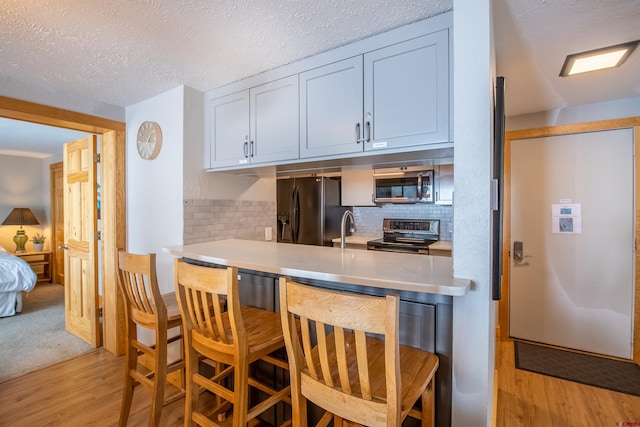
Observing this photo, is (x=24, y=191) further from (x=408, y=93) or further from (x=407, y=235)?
(x=408, y=93)

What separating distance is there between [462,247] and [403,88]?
0.90 m

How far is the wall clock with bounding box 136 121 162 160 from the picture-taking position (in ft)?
8.47

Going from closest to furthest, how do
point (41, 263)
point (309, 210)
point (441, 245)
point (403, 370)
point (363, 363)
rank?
1. point (363, 363)
2. point (403, 370)
3. point (441, 245)
4. point (309, 210)
5. point (41, 263)

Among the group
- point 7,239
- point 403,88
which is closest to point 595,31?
point 403,88

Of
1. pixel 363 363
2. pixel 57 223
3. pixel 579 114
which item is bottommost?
pixel 363 363

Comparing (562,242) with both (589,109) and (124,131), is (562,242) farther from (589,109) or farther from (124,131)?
(124,131)

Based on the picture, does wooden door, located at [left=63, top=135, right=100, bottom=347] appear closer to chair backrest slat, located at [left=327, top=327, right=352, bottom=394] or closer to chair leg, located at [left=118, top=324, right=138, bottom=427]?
chair leg, located at [left=118, top=324, right=138, bottom=427]

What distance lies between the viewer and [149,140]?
2629 mm

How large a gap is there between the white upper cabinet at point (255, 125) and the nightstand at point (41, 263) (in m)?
4.83

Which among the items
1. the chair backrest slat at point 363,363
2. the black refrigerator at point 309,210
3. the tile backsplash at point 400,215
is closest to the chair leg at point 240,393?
the chair backrest slat at point 363,363

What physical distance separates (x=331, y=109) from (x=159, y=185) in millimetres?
1647

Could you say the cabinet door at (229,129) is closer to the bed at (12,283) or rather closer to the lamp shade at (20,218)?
the bed at (12,283)

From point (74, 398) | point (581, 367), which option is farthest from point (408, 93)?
point (74, 398)

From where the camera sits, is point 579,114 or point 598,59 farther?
point 579,114
